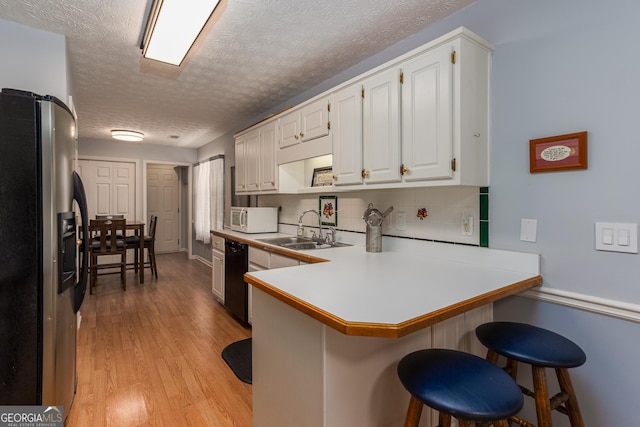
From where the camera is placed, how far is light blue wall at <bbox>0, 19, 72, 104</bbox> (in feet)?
6.89

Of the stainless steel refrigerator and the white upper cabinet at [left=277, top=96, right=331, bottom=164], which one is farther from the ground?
the white upper cabinet at [left=277, top=96, right=331, bottom=164]

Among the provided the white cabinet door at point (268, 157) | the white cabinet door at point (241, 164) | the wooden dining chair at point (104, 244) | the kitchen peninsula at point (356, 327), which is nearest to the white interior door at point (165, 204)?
the wooden dining chair at point (104, 244)

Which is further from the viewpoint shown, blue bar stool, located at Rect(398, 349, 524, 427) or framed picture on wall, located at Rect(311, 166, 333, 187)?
framed picture on wall, located at Rect(311, 166, 333, 187)

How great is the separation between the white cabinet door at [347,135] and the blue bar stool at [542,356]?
128 cm

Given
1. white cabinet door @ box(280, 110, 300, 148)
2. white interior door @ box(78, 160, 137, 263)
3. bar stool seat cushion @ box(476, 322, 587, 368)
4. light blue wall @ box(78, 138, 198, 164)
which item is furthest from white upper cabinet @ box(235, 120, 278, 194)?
white interior door @ box(78, 160, 137, 263)

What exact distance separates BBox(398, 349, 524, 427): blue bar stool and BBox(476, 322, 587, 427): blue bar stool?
0.22m

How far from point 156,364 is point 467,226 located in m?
2.46

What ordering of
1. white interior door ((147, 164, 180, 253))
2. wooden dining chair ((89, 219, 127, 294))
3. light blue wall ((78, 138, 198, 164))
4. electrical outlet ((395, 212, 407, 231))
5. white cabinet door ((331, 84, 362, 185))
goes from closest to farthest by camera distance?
1. white cabinet door ((331, 84, 362, 185))
2. electrical outlet ((395, 212, 407, 231))
3. wooden dining chair ((89, 219, 127, 294))
4. light blue wall ((78, 138, 198, 164))
5. white interior door ((147, 164, 180, 253))

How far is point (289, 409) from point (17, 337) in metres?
1.33

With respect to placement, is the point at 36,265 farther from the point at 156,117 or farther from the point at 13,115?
the point at 156,117

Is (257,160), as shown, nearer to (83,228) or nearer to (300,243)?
(300,243)

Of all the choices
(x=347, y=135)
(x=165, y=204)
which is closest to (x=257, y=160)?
(x=347, y=135)

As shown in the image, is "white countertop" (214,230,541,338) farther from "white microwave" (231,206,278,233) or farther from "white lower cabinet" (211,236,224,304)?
"white lower cabinet" (211,236,224,304)

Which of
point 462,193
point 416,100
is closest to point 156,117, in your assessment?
point 416,100
